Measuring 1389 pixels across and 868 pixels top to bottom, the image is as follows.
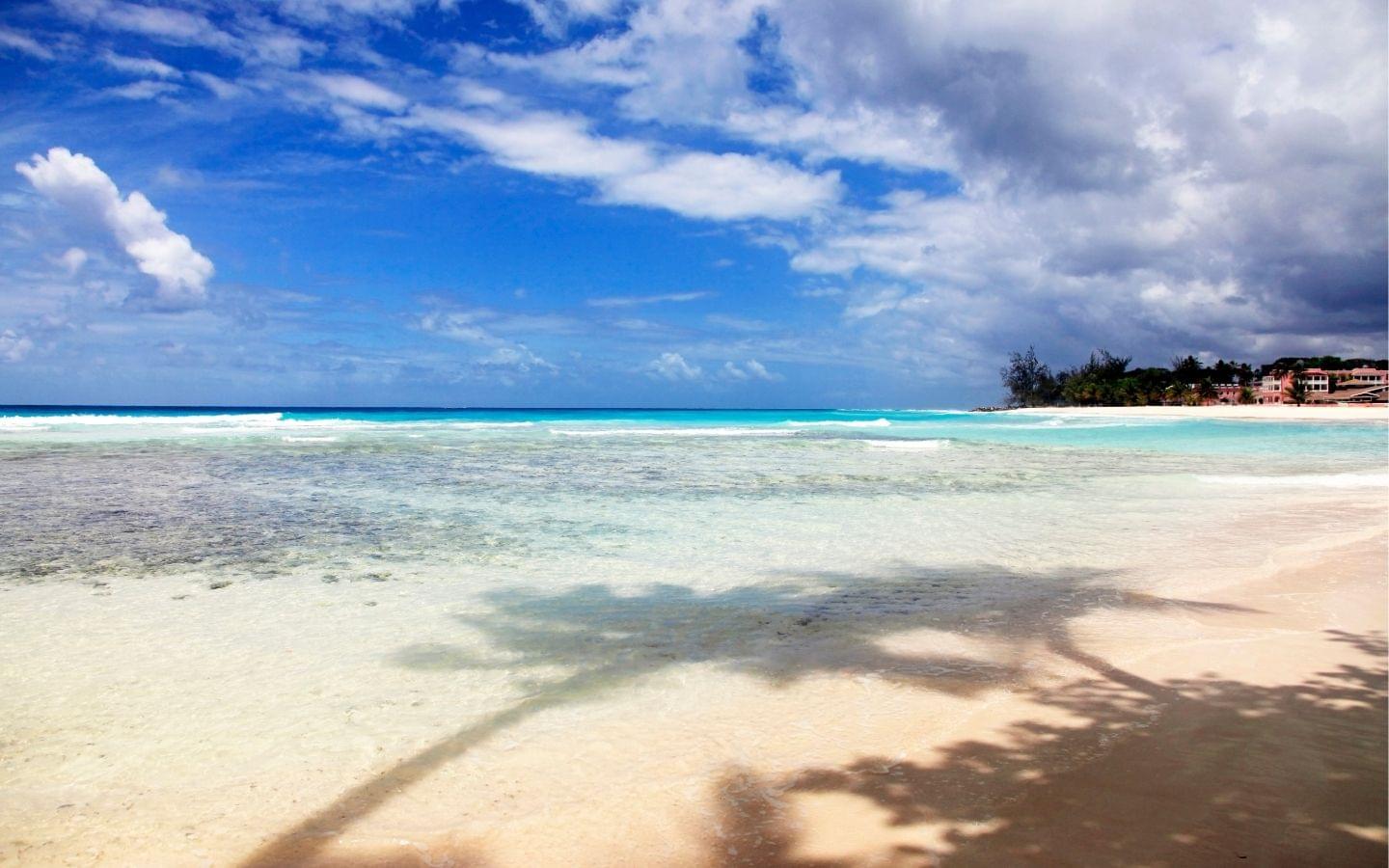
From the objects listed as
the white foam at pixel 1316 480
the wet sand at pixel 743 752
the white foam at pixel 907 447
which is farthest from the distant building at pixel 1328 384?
the wet sand at pixel 743 752

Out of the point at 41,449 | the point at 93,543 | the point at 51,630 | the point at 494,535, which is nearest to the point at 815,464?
the point at 494,535

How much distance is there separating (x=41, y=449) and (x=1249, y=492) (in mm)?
30814

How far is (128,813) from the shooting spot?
10.2ft

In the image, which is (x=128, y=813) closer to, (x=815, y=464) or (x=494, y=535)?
(x=494, y=535)

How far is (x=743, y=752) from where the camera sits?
11.8 ft

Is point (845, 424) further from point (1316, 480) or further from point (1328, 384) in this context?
point (1328, 384)

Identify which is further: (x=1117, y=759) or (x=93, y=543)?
(x=93, y=543)

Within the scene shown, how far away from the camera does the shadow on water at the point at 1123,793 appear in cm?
275

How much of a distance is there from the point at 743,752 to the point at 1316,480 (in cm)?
1670

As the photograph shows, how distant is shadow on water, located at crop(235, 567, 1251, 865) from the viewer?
4164 mm

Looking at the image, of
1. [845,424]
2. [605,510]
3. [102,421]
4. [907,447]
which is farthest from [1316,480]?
[102,421]

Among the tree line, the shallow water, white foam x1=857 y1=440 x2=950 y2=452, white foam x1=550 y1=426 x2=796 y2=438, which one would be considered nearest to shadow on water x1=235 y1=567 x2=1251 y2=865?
the shallow water

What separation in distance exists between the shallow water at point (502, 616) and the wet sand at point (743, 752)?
29 millimetres

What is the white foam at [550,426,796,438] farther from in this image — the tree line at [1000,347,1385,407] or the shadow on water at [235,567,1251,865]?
the tree line at [1000,347,1385,407]
